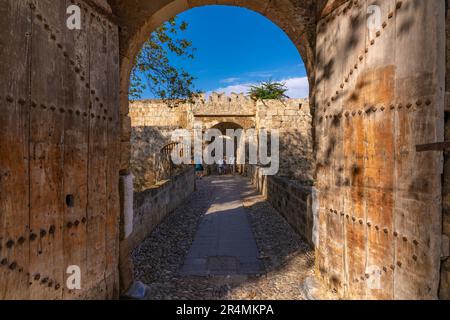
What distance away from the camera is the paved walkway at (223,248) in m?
3.92

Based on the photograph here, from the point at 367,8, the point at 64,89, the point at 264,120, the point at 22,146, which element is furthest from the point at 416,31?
the point at 264,120

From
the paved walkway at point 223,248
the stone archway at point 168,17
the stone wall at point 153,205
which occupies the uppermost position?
the stone archway at point 168,17

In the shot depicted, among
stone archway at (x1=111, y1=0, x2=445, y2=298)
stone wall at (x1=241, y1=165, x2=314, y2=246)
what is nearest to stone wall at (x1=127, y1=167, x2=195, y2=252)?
stone archway at (x1=111, y1=0, x2=445, y2=298)

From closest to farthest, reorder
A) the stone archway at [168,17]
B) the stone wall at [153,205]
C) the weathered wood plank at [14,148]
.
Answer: the weathered wood plank at [14,148] → the stone archway at [168,17] → the stone wall at [153,205]

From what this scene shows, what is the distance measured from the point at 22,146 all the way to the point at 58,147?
11.2 inches

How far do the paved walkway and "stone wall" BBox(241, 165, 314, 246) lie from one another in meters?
0.99

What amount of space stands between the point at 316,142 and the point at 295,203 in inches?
124

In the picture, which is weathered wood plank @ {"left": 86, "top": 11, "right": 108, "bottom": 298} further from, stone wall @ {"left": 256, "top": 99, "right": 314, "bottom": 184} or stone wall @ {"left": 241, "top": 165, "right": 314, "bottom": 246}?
stone wall @ {"left": 256, "top": 99, "right": 314, "bottom": 184}

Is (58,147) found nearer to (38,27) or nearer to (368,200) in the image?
(38,27)

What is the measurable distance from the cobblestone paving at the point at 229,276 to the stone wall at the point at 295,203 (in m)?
0.20

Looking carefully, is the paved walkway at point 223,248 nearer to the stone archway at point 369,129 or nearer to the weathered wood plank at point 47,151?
the stone archway at point 369,129

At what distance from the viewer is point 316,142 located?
3.09 meters

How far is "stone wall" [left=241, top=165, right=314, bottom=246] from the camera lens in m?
4.95

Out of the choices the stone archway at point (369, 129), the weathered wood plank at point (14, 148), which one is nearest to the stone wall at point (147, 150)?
the stone archway at point (369, 129)
